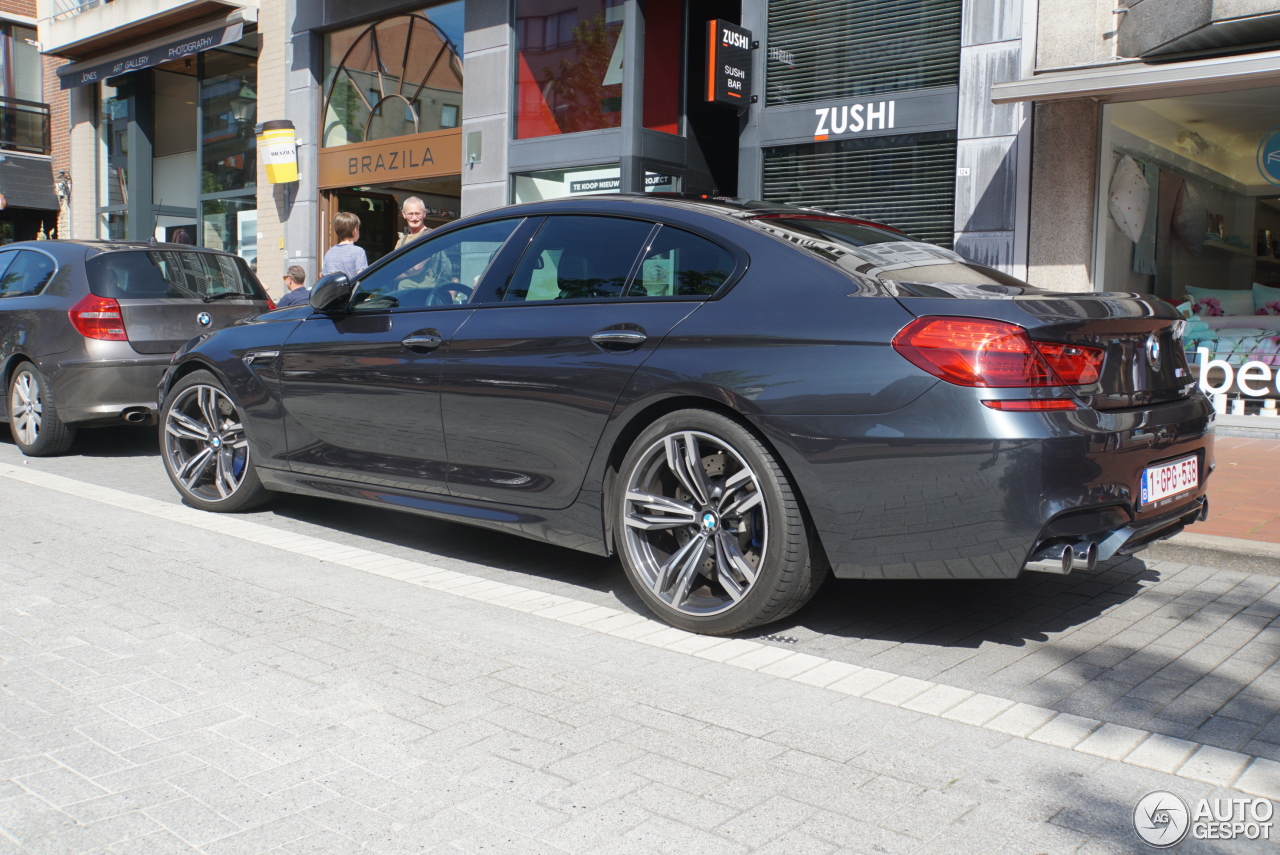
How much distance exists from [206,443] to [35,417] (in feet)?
9.57

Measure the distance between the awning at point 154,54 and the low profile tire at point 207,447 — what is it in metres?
12.7

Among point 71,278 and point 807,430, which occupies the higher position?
point 71,278

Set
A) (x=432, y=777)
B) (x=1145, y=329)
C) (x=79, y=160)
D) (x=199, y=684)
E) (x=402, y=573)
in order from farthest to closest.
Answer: (x=79, y=160), (x=402, y=573), (x=1145, y=329), (x=199, y=684), (x=432, y=777)

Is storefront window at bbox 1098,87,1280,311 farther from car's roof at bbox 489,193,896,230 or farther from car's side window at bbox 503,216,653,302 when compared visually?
car's side window at bbox 503,216,653,302

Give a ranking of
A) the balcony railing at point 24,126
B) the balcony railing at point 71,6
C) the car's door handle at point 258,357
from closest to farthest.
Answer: the car's door handle at point 258,357, the balcony railing at point 71,6, the balcony railing at point 24,126

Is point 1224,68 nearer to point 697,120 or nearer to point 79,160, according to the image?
point 697,120

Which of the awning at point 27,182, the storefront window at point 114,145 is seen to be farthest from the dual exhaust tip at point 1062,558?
the awning at point 27,182

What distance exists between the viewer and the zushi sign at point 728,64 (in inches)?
414

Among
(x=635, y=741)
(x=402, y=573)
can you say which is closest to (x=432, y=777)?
(x=635, y=741)

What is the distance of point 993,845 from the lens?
2.35m

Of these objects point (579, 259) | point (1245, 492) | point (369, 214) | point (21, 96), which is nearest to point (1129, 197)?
point (1245, 492)

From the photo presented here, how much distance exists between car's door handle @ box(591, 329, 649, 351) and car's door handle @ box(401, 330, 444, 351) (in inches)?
34.1

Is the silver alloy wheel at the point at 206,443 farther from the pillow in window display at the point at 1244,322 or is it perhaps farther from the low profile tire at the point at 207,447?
the pillow in window display at the point at 1244,322

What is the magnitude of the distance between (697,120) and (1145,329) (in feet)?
30.8
